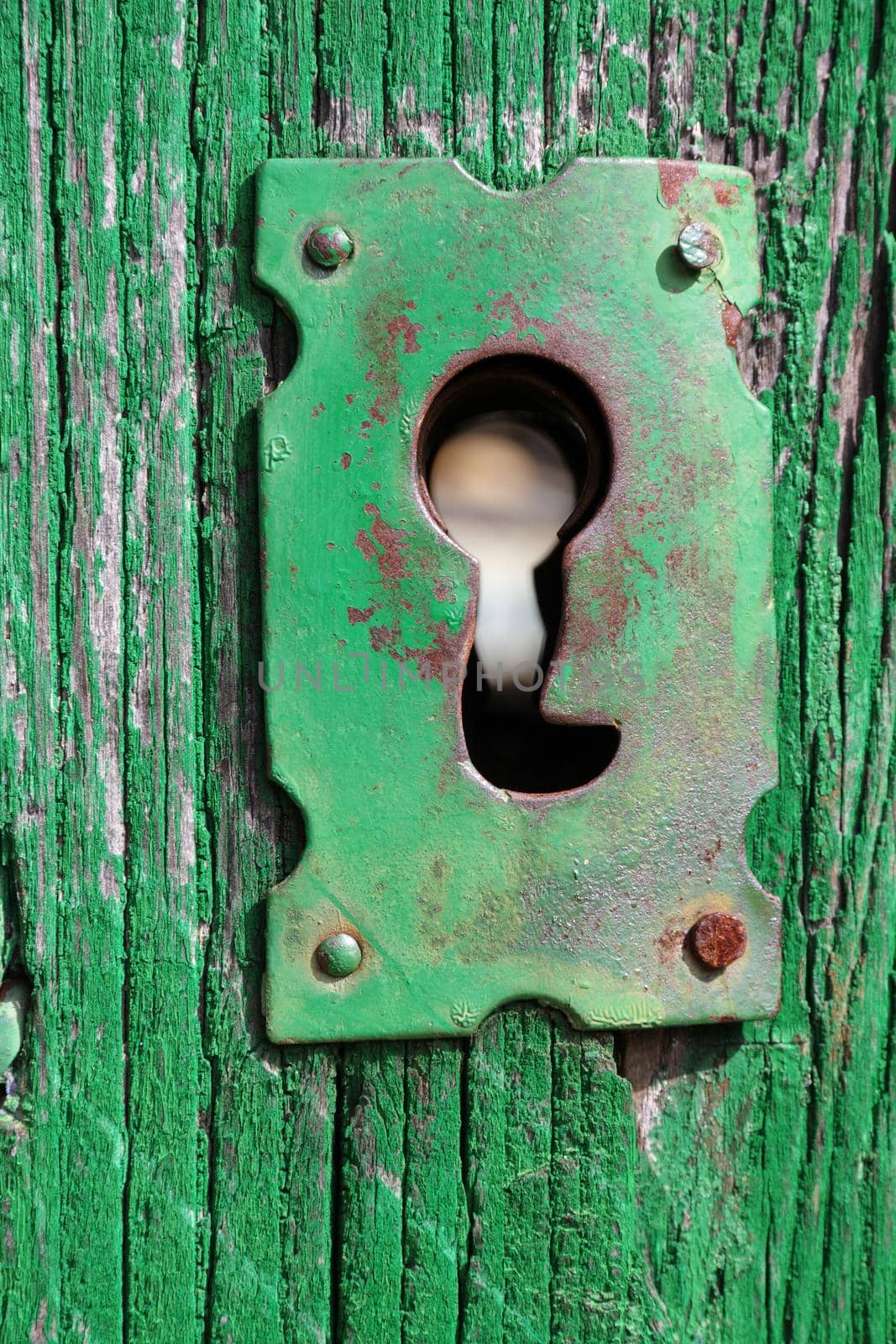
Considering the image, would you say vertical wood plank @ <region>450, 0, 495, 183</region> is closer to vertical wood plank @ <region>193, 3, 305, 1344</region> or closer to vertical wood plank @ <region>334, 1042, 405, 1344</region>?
vertical wood plank @ <region>193, 3, 305, 1344</region>

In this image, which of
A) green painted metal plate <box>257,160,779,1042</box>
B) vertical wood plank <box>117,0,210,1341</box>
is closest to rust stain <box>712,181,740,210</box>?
green painted metal plate <box>257,160,779,1042</box>

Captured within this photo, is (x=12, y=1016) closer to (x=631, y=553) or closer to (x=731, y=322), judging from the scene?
(x=631, y=553)

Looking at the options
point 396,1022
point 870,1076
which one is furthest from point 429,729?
point 870,1076

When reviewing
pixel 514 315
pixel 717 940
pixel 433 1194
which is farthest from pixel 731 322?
pixel 433 1194

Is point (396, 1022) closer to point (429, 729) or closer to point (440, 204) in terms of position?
point (429, 729)

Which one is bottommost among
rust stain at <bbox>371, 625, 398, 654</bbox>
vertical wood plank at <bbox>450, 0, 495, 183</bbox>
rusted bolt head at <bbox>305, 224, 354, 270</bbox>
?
rust stain at <bbox>371, 625, 398, 654</bbox>

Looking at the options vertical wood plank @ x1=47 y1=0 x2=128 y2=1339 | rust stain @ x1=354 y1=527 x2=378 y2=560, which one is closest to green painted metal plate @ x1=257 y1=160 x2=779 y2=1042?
rust stain @ x1=354 y1=527 x2=378 y2=560

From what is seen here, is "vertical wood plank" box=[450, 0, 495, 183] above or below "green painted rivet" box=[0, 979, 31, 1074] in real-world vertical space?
above

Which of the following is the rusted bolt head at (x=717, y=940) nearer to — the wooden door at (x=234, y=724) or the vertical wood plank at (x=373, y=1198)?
the wooden door at (x=234, y=724)
